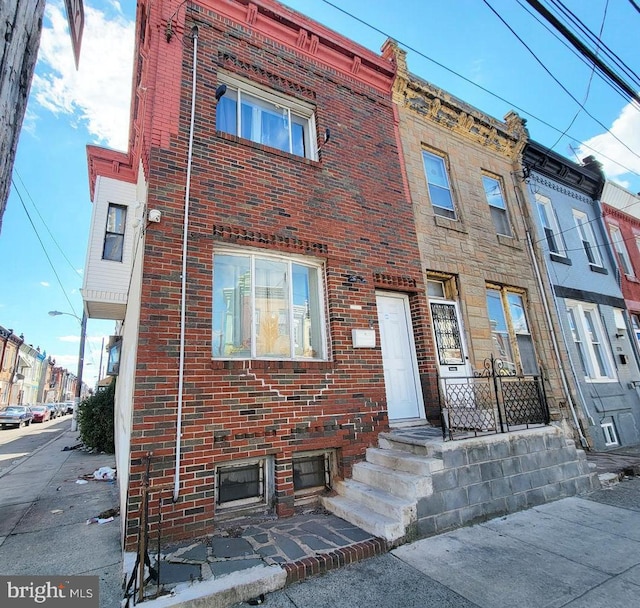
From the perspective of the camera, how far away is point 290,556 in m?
3.40

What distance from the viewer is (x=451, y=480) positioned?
14.0 feet

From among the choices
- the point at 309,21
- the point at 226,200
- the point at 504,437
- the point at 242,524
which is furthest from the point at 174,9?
the point at 504,437

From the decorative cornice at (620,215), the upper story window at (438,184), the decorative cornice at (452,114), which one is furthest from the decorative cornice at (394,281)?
the decorative cornice at (620,215)

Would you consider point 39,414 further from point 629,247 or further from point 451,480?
point 629,247

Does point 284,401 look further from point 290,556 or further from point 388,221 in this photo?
point 388,221

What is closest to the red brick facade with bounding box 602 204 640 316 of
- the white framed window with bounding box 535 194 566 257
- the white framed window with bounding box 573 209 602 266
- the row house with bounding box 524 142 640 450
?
the row house with bounding box 524 142 640 450

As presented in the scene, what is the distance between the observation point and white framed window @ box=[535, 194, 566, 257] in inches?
403

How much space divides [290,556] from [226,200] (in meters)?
4.56

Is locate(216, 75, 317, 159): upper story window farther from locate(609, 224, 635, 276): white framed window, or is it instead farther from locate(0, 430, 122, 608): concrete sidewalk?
locate(609, 224, 635, 276): white framed window

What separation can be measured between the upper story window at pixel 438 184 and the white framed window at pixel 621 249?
7.85m

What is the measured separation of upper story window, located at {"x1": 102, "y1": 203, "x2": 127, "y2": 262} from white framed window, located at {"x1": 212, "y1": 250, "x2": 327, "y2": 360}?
165 inches

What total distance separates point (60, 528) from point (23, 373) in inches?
2168

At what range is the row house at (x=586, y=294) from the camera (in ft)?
30.0

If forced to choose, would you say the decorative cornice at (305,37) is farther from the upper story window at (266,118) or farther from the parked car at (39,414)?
the parked car at (39,414)
